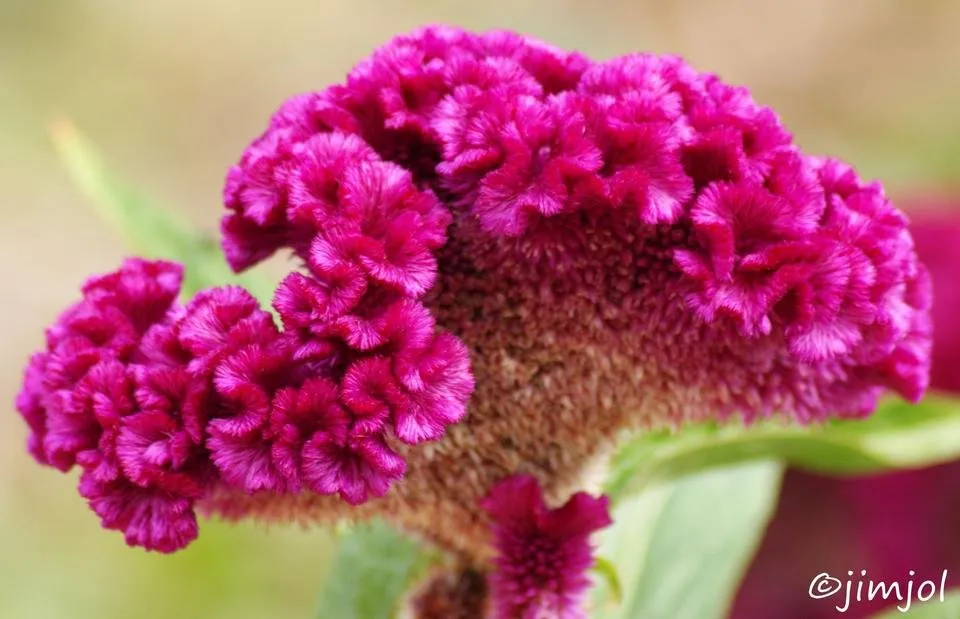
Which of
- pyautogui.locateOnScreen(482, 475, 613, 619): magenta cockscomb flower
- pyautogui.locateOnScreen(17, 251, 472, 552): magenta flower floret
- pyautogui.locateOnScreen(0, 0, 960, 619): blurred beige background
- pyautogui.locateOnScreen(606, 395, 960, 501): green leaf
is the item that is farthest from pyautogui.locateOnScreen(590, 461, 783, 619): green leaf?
pyautogui.locateOnScreen(0, 0, 960, 619): blurred beige background

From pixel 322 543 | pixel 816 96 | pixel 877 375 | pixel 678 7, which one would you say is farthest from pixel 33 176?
pixel 877 375

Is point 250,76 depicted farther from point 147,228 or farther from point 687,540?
point 687,540

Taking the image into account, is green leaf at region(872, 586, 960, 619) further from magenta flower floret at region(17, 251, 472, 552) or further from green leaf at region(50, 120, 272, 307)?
green leaf at region(50, 120, 272, 307)

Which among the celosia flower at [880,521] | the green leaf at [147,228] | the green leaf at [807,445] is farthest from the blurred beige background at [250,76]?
the green leaf at [807,445]

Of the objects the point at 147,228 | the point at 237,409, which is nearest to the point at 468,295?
the point at 237,409

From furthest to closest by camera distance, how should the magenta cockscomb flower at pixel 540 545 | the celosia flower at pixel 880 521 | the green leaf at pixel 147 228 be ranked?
the celosia flower at pixel 880 521 < the green leaf at pixel 147 228 < the magenta cockscomb flower at pixel 540 545

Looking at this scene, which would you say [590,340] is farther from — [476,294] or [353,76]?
[353,76]

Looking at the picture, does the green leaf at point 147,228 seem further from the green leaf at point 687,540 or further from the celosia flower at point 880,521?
the celosia flower at point 880,521
